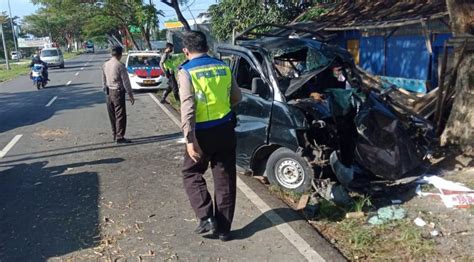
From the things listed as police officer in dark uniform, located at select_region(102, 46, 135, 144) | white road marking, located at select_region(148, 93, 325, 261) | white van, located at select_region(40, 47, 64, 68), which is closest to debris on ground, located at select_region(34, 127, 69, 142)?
police officer in dark uniform, located at select_region(102, 46, 135, 144)

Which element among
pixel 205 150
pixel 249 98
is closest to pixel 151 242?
pixel 205 150

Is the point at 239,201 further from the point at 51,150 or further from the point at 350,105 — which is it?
the point at 51,150

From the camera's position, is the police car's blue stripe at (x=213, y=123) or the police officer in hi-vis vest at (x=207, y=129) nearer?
the police officer in hi-vis vest at (x=207, y=129)

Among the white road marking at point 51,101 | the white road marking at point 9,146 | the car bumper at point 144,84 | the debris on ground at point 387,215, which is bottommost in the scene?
the white road marking at point 51,101

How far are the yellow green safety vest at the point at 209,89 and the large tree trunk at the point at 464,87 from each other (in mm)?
3761

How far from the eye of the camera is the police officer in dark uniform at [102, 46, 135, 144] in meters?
8.89

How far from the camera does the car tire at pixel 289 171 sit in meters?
5.60

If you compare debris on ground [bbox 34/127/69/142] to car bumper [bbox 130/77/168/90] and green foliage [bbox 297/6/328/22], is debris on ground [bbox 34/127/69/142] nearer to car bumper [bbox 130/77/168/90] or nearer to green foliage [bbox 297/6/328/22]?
car bumper [bbox 130/77/168/90]

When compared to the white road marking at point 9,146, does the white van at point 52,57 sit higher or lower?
lower

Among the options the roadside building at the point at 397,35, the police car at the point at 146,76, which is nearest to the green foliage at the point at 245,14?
the roadside building at the point at 397,35

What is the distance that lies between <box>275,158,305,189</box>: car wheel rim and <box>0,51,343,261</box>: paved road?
0.94 feet

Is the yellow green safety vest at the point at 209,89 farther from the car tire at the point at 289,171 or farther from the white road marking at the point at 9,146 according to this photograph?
the white road marking at the point at 9,146

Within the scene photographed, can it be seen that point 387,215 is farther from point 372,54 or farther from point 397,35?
point 372,54

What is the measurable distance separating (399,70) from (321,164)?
31.0ft
